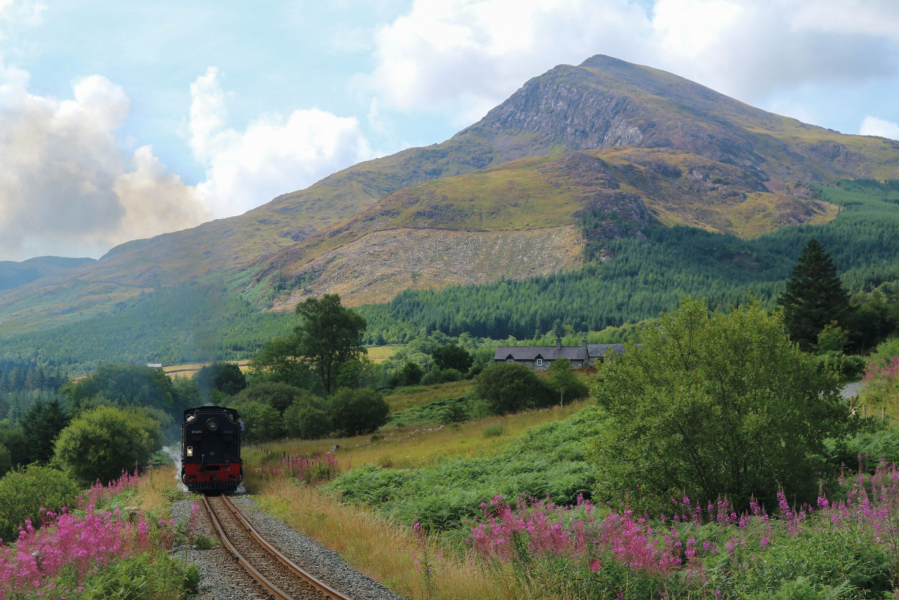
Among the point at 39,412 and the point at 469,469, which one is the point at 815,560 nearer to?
the point at 469,469

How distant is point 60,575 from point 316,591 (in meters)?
4.48

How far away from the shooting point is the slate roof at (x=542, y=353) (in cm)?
12838

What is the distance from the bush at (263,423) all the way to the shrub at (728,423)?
4959 centimetres

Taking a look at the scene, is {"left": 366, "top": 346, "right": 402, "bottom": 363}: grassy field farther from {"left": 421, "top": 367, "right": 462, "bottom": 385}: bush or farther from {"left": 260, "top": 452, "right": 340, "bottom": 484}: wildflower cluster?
{"left": 260, "top": 452, "right": 340, "bottom": 484}: wildflower cluster

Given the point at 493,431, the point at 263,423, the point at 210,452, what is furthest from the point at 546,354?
the point at 210,452

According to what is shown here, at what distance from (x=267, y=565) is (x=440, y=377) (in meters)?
86.9

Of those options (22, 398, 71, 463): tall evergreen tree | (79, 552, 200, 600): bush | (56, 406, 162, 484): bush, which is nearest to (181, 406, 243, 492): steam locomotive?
(56, 406, 162, 484): bush

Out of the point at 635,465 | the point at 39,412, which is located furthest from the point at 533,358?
the point at 635,465

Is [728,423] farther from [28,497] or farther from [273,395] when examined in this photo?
[273,395]

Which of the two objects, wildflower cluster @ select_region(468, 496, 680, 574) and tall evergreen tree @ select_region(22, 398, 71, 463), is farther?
tall evergreen tree @ select_region(22, 398, 71, 463)

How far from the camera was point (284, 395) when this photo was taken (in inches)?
2645

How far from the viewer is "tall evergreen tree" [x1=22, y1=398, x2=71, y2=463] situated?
67.1 metres

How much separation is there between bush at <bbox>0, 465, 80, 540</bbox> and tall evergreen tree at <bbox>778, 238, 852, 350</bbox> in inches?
2497

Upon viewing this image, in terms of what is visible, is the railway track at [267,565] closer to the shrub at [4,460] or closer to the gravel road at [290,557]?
the gravel road at [290,557]
